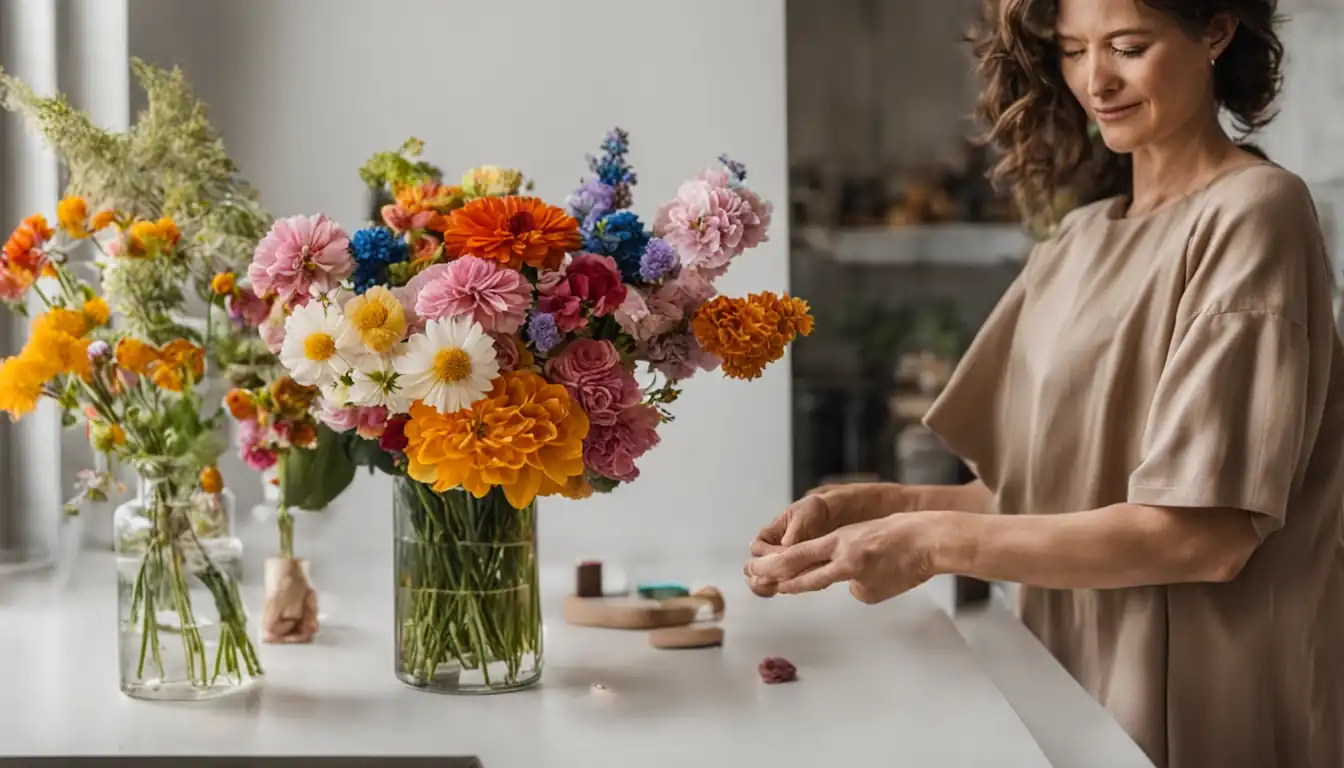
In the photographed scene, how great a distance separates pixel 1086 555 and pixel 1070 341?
0.27m

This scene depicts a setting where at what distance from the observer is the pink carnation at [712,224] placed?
47.9 inches

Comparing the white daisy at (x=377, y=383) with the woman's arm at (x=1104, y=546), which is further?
the woman's arm at (x=1104, y=546)

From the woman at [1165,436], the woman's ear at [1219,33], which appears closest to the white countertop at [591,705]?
the woman at [1165,436]

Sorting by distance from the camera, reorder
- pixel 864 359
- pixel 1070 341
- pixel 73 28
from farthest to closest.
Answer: pixel 864 359 → pixel 73 28 → pixel 1070 341

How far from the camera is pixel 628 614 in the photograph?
5.14 ft

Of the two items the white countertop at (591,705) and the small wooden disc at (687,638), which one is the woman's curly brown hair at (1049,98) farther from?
the small wooden disc at (687,638)

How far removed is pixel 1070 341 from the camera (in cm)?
146

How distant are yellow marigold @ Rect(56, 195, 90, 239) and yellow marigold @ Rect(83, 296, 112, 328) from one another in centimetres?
7

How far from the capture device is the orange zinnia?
1139 millimetres

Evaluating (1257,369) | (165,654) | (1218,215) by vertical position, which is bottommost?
(165,654)

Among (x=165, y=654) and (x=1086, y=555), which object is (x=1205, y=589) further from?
(x=165, y=654)

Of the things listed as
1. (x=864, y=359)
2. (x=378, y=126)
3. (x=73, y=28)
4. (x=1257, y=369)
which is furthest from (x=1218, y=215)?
(x=864, y=359)

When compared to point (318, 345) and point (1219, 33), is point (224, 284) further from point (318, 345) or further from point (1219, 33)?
point (1219, 33)

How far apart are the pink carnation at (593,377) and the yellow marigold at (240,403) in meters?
0.30
